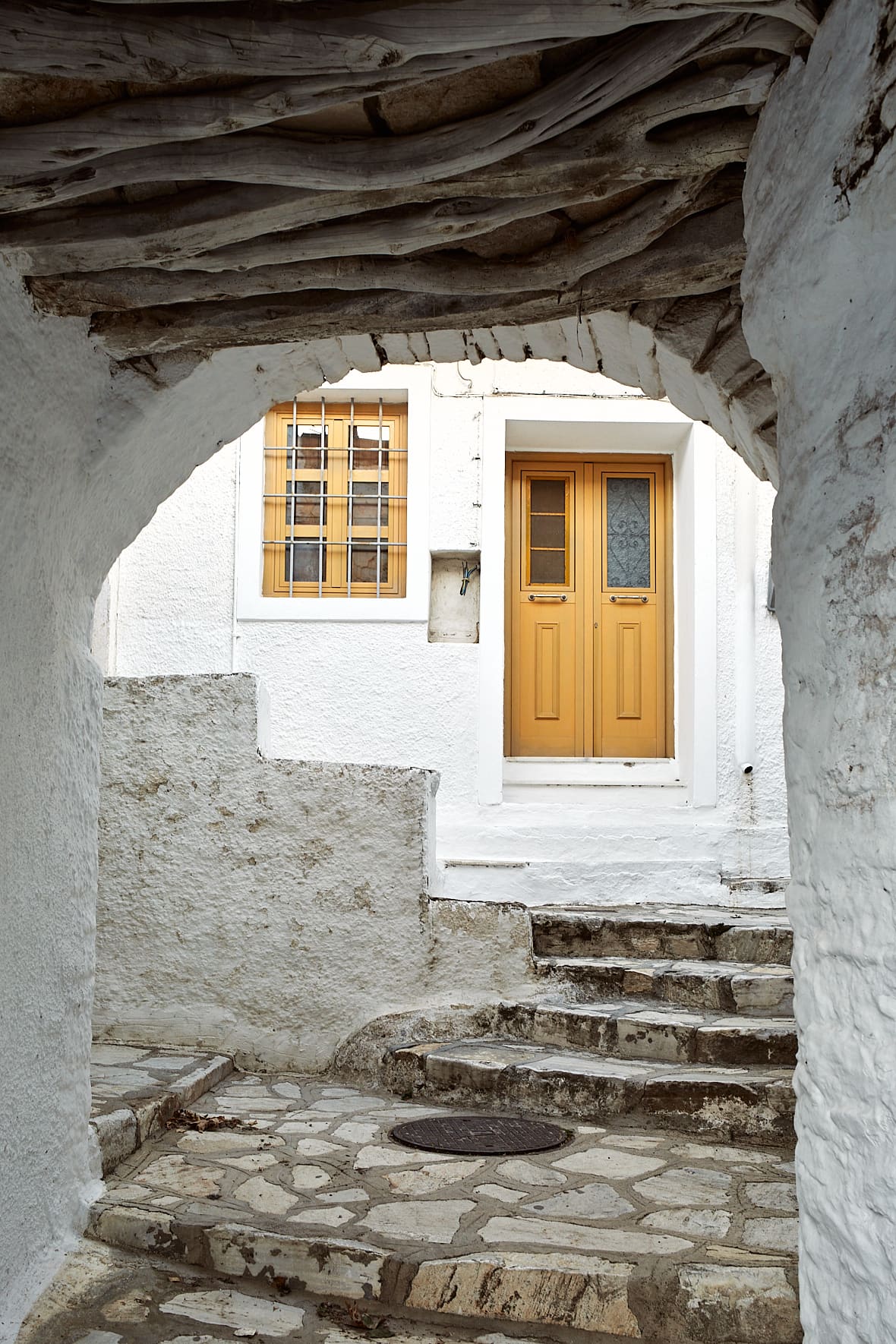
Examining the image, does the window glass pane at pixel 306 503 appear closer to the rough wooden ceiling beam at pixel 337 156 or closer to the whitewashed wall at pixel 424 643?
the whitewashed wall at pixel 424 643

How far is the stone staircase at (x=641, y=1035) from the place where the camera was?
3857 mm

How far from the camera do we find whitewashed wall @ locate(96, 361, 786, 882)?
659 cm

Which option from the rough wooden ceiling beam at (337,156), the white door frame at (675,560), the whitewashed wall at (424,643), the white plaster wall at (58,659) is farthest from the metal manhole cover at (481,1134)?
the rough wooden ceiling beam at (337,156)

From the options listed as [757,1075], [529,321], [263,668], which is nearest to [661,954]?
[757,1075]

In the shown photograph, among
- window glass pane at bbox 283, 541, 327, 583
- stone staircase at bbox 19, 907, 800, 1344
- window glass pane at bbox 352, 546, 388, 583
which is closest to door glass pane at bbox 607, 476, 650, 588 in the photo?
window glass pane at bbox 352, 546, 388, 583

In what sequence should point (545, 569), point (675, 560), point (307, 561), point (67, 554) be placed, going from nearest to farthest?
point (67, 554) < point (307, 561) < point (675, 560) < point (545, 569)

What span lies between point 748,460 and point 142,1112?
9.03 feet

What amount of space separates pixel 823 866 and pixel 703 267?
119 centimetres

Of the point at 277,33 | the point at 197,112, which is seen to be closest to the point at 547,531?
the point at 197,112

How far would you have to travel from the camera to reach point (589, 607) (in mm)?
7172

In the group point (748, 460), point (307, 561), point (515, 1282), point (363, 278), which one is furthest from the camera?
point (307, 561)

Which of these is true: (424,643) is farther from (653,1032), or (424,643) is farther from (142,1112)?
(142,1112)

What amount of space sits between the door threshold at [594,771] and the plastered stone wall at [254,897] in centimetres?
189

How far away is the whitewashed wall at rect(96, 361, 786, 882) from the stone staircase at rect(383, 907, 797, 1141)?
133 cm
